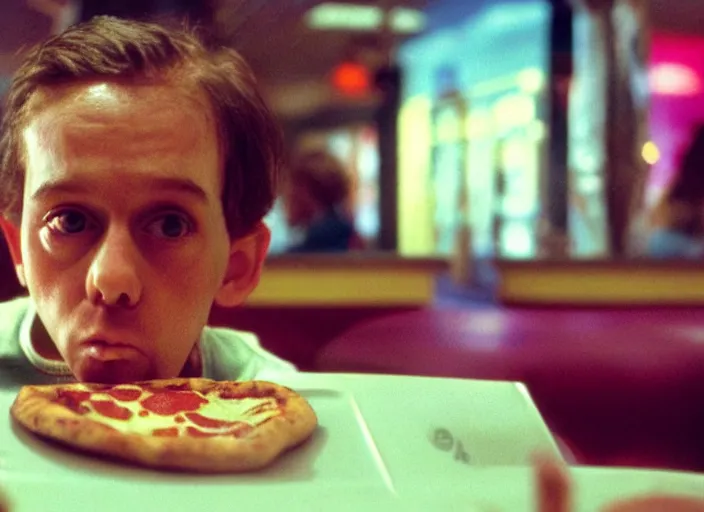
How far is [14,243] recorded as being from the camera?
0.44 meters

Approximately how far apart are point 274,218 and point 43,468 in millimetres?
206

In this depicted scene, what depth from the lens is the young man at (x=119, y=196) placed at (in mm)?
393

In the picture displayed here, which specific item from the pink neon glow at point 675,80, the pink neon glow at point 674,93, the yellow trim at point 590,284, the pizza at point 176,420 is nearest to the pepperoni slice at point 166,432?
the pizza at point 176,420

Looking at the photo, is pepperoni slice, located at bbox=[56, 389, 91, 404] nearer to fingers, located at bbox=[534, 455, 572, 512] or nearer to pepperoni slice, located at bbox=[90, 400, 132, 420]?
pepperoni slice, located at bbox=[90, 400, 132, 420]

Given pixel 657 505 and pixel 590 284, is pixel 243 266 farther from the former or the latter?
pixel 590 284

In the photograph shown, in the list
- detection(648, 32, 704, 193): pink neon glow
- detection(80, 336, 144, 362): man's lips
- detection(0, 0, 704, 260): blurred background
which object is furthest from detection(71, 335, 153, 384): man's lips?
detection(648, 32, 704, 193): pink neon glow

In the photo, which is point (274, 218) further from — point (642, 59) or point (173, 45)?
point (642, 59)

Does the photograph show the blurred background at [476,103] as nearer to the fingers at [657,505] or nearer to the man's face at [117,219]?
the man's face at [117,219]

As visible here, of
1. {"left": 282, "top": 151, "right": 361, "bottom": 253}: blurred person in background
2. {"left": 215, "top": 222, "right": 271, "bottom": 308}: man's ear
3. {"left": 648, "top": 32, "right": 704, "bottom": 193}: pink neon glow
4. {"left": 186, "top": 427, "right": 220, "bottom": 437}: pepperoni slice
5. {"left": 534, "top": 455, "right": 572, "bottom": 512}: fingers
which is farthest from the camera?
{"left": 648, "top": 32, "right": 704, "bottom": 193}: pink neon glow

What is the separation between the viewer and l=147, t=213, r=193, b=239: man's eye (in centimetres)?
40

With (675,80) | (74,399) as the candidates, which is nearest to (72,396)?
(74,399)

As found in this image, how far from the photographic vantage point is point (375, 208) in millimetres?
4418

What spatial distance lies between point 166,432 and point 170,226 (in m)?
0.10

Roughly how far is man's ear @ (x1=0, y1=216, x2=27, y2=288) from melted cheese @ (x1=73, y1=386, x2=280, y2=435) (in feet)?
0.29
